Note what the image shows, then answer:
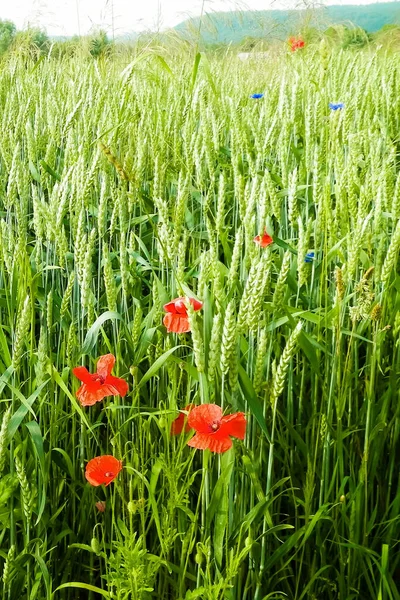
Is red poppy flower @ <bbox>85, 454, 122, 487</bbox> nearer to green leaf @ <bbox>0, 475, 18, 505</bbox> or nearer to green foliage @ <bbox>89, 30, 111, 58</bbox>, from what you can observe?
green leaf @ <bbox>0, 475, 18, 505</bbox>

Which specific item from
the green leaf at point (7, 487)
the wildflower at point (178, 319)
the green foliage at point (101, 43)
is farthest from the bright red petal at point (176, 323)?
the green foliage at point (101, 43)

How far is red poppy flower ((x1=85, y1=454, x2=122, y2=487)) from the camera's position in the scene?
0.80m

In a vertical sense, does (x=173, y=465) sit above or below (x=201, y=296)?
below

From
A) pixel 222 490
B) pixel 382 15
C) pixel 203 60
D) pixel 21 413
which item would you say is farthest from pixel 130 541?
pixel 382 15

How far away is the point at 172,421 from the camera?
86 centimetres

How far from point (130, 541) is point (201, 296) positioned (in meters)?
0.29

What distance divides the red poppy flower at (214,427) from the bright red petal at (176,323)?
0.52ft

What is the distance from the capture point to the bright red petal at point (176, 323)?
2.77ft

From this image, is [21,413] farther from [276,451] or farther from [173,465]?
[276,451]

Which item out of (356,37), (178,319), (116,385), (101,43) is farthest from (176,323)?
(356,37)

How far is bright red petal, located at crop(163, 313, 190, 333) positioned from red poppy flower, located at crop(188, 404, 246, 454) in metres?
0.16

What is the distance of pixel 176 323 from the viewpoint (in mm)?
852

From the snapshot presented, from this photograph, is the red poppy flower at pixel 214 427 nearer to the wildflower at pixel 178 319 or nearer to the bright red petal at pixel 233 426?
the bright red petal at pixel 233 426

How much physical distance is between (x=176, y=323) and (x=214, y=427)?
18cm
